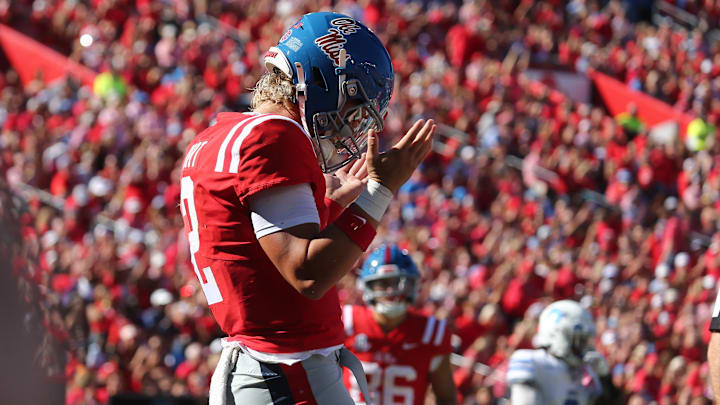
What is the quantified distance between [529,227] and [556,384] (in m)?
6.95

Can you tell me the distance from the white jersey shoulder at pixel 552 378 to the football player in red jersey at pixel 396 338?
0.41m

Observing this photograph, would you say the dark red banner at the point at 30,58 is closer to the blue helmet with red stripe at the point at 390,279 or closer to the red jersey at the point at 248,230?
the blue helmet with red stripe at the point at 390,279

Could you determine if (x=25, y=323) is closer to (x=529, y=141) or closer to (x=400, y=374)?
(x=400, y=374)

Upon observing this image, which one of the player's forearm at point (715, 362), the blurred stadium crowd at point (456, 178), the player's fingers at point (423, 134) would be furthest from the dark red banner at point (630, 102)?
the player's fingers at point (423, 134)

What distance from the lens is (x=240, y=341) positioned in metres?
3.09

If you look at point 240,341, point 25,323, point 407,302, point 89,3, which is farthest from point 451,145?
point 25,323

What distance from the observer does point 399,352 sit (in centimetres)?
627

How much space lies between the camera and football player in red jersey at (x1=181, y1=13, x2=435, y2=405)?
2.89 metres

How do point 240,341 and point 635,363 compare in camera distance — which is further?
point 635,363

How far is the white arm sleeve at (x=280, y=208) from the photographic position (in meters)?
2.88

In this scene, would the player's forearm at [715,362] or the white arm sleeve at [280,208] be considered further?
the player's forearm at [715,362]

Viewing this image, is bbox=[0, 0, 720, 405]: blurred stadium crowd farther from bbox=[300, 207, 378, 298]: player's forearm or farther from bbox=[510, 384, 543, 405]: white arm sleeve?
bbox=[300, 207, 378, 298]: player's forearm

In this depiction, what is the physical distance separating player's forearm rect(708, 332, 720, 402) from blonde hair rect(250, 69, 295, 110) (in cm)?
151

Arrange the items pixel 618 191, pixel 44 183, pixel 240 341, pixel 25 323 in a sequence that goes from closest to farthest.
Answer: pixel 25 323 < pixel 240 341 < pixel 44 183 < pixel 618 191
